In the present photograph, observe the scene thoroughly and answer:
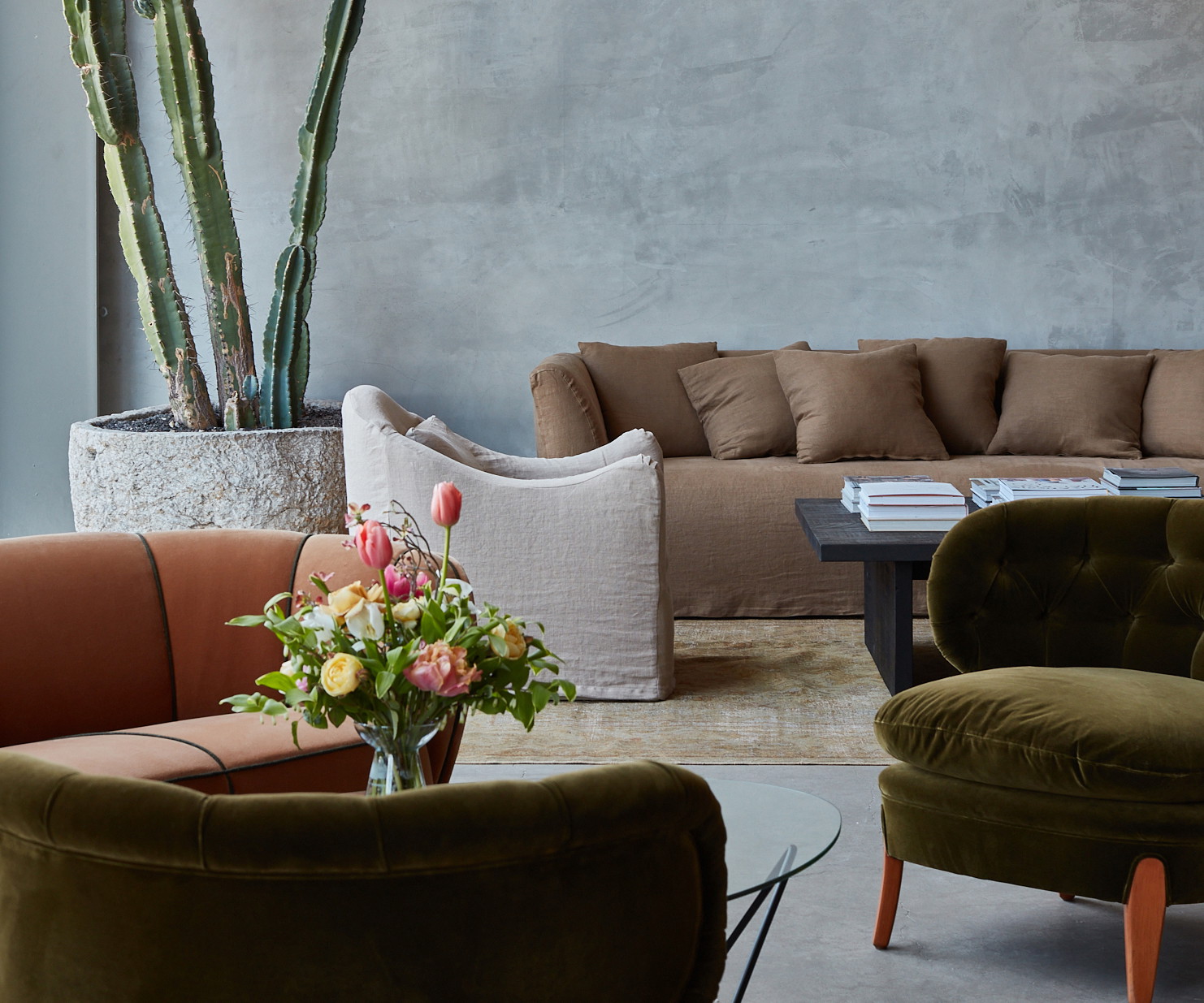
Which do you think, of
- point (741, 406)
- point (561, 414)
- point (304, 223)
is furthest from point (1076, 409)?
point (304, 223)

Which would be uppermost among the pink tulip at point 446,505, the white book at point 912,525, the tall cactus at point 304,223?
the tall cactus at point 304,223

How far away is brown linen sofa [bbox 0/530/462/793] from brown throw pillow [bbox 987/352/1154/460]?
3.03 metres

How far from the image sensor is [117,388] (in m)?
5.36

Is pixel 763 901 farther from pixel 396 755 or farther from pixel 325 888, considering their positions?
pixel 325 888

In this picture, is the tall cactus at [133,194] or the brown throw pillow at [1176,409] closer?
the tall cactus at [133,194]

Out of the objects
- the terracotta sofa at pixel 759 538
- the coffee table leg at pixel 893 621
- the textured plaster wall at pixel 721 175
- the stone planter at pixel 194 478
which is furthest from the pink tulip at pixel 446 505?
the textured plaster wall at pixel 721 175

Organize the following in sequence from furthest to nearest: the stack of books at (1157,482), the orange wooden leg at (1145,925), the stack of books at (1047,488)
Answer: the stack of books at (1157,482)
the stack of books at (1047,488)
the orange wooden leg at (1145,925)

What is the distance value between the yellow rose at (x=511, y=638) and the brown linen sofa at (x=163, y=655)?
64cm

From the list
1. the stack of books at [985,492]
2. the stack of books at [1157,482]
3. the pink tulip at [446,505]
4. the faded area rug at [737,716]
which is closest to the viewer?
the pink tulip at [446,505]

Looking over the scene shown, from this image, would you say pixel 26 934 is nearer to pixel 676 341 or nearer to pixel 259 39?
pixel 676 341

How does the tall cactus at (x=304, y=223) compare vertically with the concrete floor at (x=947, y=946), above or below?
above

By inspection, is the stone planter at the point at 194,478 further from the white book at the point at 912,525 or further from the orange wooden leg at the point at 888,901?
the orange wooden leg at the point at 888,901

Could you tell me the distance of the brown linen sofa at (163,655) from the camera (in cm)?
181

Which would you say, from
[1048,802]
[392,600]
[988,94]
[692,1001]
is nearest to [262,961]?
[692,1001]
